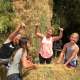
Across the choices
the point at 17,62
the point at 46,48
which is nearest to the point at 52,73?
the point at 46,48

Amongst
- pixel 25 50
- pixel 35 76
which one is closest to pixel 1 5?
pixel 35 76

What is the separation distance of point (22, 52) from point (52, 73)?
78.4 inches

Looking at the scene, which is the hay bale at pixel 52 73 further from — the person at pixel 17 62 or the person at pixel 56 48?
the person at pixel 56 48

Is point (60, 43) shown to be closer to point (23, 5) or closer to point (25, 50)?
point (23, 5)

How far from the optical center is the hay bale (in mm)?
8945

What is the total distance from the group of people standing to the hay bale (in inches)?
6.0

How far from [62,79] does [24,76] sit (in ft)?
2.83

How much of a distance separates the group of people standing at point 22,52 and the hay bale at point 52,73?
6.0 inches

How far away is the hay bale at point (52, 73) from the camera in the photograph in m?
8.95

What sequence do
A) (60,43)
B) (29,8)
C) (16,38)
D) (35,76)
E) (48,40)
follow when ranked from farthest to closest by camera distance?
1. (60,43)
2. (29,8)
3. (48,40)
4. (35,76)
5. (16,38)

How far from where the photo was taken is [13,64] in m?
7.29

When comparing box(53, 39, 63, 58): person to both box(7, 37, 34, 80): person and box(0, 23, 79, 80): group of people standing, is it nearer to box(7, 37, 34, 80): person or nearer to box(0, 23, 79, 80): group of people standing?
box(0, 23, 79, 80): group of people standing

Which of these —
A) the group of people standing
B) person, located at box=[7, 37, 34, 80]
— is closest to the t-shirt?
the group of people standing

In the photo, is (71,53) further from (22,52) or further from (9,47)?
(22,52)
